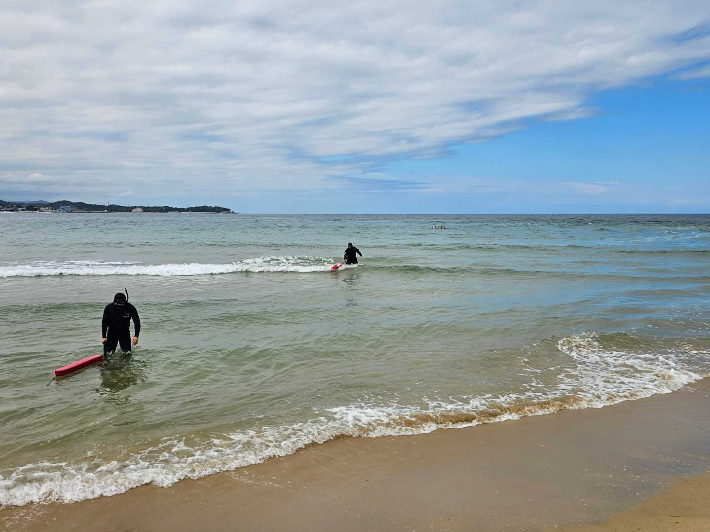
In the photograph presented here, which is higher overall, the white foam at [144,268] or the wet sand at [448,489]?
the white foam at [144,268]

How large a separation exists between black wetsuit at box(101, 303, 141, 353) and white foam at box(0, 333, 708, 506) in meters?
4.15

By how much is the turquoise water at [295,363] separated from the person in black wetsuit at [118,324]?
0.51 metres

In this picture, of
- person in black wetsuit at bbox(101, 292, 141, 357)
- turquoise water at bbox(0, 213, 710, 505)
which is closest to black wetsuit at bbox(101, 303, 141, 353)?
person in black wetsuit at bbox(101, 292, 141, 357)

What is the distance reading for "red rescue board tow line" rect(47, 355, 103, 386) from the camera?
812 cm

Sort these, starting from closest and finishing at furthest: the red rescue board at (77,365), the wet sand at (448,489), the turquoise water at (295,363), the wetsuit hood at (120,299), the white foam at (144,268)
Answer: the wet sand at (448,489)
the turquoise water at (295,363)
the red rescue board at (77,365)
the wetsuit hood at (120,299)
the white foam at (144,268)

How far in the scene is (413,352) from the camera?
9.69 m

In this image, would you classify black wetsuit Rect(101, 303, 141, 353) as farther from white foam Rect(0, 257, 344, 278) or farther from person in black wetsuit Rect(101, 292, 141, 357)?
white foam Rect(0, 257, 344, 278)

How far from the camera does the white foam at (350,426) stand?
4918 mm

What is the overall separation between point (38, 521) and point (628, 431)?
6922 millimetres

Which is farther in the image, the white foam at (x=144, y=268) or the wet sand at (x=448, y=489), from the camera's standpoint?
the white foam at (x=144, y=268)

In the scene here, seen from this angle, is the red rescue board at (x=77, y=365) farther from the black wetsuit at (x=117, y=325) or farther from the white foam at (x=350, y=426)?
the white foam at (x=350, y=426)

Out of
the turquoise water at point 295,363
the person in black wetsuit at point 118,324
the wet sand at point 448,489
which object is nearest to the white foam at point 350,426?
the turquoise water at point 295,363

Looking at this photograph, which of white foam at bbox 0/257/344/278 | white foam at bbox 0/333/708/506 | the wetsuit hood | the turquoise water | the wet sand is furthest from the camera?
white foam at bbox 0/257/344/278

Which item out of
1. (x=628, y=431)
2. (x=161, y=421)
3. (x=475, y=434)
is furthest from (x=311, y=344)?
(x=628, y=431)
